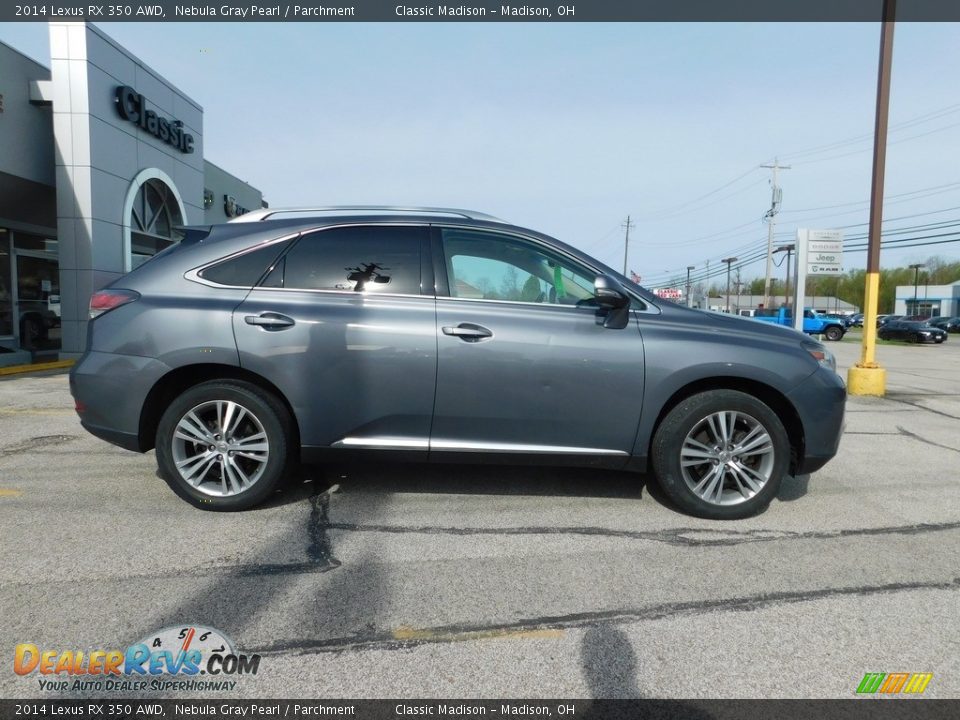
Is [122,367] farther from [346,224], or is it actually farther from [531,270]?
[531,270]

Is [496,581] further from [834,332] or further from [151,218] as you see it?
[834,332]

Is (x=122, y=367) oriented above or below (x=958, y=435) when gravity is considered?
above

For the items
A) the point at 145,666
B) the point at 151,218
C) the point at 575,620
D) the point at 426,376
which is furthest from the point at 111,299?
the point at 151,218

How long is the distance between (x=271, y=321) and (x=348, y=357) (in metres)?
0.52

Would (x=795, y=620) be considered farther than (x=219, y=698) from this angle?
Yes

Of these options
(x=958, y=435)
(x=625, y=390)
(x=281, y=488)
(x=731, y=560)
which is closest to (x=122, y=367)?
(x=281, y=488)

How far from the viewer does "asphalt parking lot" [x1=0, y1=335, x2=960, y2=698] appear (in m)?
2.28

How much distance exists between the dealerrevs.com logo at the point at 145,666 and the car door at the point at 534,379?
170cm

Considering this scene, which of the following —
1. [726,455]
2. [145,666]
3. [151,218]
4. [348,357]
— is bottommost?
[145,666]

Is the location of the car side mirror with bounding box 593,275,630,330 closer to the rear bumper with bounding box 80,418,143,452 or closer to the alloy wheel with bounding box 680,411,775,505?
the alloy wheel with bounding box 680,411,775,505

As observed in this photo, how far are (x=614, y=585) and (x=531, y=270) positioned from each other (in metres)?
1.96

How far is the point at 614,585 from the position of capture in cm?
293

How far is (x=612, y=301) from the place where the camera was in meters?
3.66

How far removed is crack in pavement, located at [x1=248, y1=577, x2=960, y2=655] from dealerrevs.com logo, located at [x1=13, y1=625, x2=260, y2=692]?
0.14m
